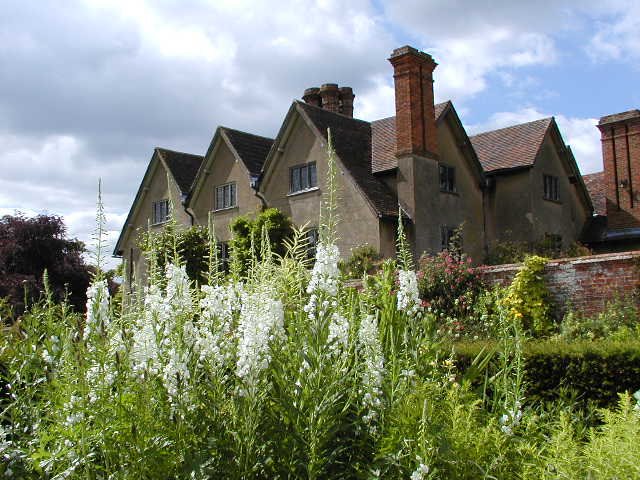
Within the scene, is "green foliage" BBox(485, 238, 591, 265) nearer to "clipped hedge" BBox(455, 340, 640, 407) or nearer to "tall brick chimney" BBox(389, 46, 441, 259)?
"tall brick chimney" BBox(389, 46, 441, 259)

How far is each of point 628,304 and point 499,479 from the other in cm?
980

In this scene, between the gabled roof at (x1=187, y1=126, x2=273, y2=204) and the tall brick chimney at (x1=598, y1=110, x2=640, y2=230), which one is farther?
the tall brick chimney at (x1=598, y1=110, x2=640, y2=230)

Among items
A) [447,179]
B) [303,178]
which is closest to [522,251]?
[447,179]

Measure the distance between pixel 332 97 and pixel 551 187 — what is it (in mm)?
9433

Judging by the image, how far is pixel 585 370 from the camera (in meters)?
7.66

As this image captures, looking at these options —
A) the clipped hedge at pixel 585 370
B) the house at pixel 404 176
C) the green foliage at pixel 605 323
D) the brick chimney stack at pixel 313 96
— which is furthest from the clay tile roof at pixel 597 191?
the clipped hedge at pixel 585 370

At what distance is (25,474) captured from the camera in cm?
436

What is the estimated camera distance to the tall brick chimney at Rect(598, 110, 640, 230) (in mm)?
25531

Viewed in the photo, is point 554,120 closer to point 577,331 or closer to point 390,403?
point 577,331

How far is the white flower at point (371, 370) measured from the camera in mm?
4086

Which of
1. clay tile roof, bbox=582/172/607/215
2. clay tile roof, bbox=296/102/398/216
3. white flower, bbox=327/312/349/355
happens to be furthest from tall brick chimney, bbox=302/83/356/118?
white flower, bbox=327/312/349/355

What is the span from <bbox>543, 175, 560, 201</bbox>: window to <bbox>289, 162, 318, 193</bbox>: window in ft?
29.5

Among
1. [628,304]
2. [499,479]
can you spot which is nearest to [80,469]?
[499,479]

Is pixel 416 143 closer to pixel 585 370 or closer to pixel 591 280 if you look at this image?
pixel 591 280
